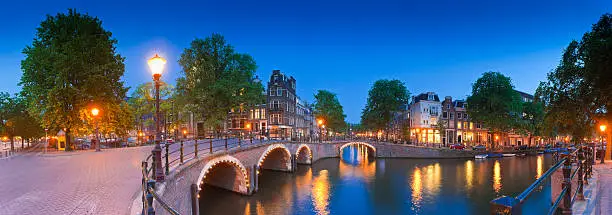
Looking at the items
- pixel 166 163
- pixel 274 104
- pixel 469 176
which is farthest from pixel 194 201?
pixel 274 104

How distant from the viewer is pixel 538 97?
2588 centimetres

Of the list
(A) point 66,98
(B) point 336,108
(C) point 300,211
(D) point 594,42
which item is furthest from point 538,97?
(B) point 336,108

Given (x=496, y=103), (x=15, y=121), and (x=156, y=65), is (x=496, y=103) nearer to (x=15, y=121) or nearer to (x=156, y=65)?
(x=156, y=65)

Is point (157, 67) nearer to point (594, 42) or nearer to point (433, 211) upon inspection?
point (433, 211)

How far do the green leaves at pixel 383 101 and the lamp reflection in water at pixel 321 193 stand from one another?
27594 mm

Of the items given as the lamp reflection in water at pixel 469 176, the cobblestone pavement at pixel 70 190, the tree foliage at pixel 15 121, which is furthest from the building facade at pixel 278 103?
the cobblestone pavement at pixel 70 190

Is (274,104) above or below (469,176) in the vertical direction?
above

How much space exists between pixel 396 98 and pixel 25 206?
57.6 metres

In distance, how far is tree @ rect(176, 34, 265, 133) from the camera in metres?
34.2

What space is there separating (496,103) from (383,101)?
18.3 meters

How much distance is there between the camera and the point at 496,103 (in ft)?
164

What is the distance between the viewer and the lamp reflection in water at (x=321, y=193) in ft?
67.1

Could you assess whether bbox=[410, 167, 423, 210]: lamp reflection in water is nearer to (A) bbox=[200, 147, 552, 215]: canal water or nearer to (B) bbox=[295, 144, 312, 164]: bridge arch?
(A) bbox=[200, 147, 552, 215]: canal water

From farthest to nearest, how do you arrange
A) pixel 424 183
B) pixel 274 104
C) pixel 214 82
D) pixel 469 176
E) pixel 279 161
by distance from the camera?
pixel 274 104, pixel 279 161, pixel 214 82, pixel 469 176, pixel 424 183
